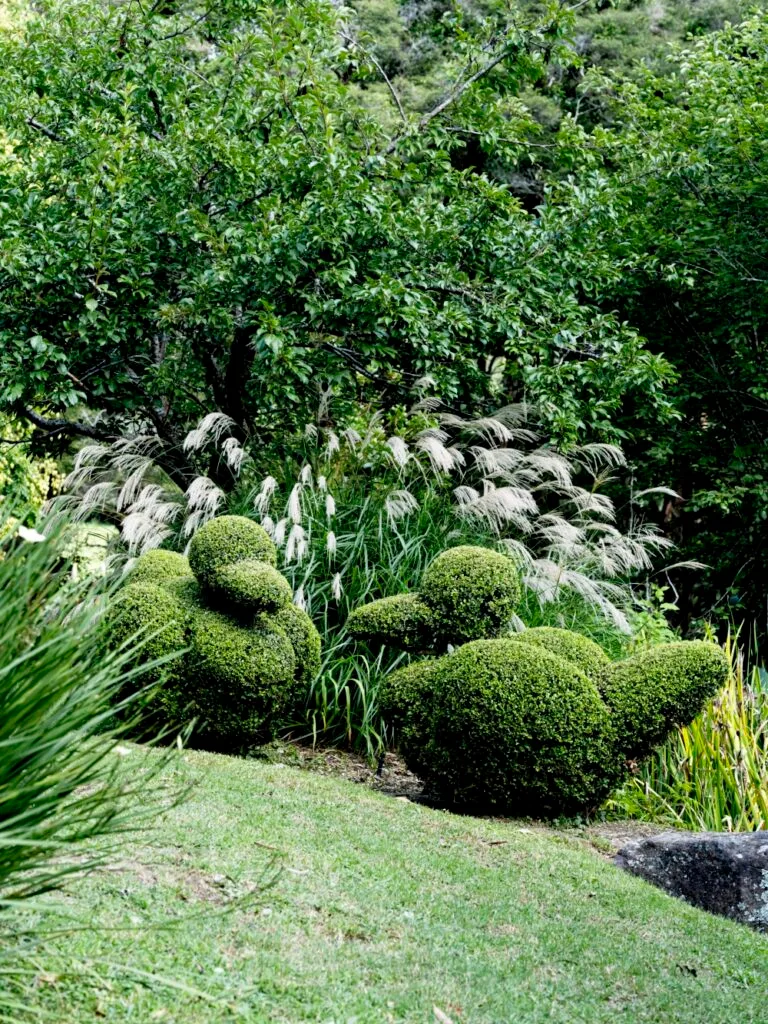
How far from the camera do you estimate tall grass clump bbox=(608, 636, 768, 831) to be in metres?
6.55

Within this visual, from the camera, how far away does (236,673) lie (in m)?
6.18

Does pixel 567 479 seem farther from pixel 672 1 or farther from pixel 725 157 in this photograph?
pixel 672 1

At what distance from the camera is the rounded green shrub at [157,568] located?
684cm

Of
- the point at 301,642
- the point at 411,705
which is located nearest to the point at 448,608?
the point at 411,705

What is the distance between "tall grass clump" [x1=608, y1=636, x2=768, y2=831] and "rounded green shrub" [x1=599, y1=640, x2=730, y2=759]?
66cm

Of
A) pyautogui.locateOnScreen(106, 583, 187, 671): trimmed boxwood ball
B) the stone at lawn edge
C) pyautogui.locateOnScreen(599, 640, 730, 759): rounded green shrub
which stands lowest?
the stone at lawn edge

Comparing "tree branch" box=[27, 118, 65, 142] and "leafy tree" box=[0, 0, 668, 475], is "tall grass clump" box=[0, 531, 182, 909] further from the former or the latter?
"tree branch" box=[27, 118, 65, 142]

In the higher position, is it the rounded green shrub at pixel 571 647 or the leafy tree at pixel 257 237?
the leafy tree at pixel 257 237

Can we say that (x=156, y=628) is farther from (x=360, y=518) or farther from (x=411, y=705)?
(x=360, y=518)

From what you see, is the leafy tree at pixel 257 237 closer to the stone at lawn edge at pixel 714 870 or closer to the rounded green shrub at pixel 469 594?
the rounded green shrub at pixel 469 594

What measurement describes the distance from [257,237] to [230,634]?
3.28 m

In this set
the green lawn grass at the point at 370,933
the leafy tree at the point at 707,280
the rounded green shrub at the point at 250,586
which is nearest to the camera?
the green lawn grass at the point at 370,933

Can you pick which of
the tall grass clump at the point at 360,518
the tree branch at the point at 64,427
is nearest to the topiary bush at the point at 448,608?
Answer: the tall grass clump at the point at 360,518

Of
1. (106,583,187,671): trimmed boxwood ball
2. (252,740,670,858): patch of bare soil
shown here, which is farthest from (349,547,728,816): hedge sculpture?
(106,583,187,671): trimmed boxwood ball
